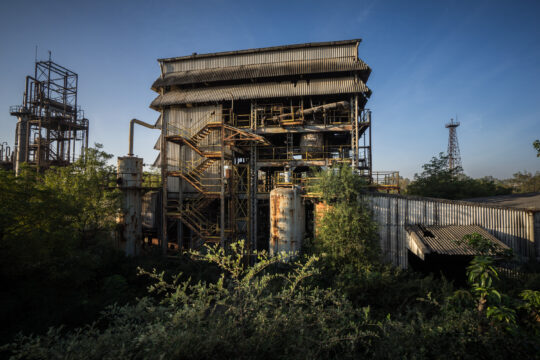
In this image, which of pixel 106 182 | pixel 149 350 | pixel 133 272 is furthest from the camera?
pixel 106 182

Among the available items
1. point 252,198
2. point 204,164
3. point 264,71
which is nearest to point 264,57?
point 264,71

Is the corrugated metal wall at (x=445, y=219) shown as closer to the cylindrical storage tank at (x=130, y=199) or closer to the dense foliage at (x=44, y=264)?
the dense foliage at (x=44, y=264)

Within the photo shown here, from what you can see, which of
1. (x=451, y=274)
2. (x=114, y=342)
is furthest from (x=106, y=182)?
(x=451, y=274)

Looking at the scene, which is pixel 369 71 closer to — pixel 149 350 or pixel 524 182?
pixel 149 350

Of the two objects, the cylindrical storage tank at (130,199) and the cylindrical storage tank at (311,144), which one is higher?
the cylindrical storage tank at (311,144)

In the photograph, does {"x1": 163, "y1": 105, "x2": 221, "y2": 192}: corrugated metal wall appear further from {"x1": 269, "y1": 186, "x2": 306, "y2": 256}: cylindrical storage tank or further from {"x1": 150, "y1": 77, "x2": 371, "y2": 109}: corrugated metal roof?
{"x1": 269, "y1": 186, "x2": 306, "y2": 256}: cylindrical storage tank

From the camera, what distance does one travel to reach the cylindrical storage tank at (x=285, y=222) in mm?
15086

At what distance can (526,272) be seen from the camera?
36.3ft

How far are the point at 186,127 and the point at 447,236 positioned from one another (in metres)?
19.9

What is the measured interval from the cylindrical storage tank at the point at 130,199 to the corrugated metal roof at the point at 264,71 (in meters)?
8.69

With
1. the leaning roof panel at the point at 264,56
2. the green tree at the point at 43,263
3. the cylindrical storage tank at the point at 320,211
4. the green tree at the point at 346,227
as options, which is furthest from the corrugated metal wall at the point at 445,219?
the green tree at the point at 43,263

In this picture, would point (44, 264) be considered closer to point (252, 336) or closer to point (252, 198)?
point (252, 336)

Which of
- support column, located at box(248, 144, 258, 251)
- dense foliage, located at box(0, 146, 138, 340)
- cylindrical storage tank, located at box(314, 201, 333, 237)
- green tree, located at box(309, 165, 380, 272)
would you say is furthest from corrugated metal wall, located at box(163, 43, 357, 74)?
dense foliage, located at box(0, 146, 138, 340)

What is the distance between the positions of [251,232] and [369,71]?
15977 mm
